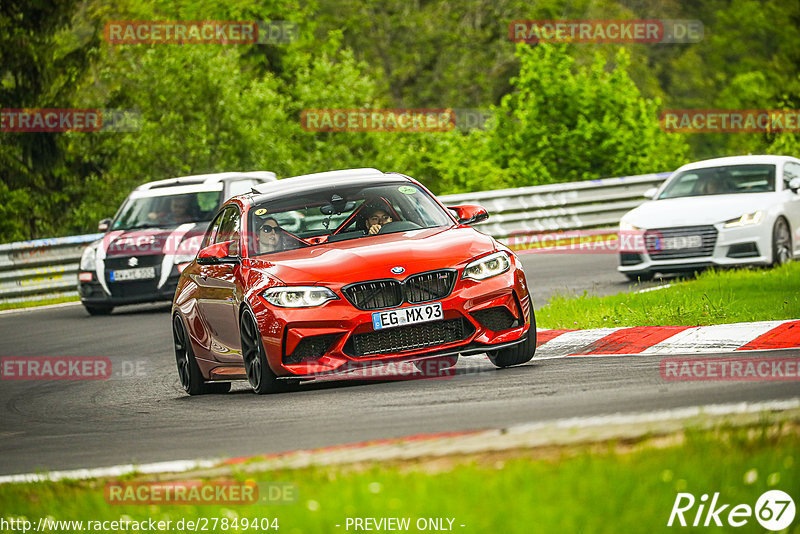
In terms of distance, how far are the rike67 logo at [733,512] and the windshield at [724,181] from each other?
41.5 feet

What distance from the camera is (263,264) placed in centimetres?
956

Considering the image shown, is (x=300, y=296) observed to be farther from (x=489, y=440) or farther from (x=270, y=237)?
(x=489, y=440)

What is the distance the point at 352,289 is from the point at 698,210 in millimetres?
8044

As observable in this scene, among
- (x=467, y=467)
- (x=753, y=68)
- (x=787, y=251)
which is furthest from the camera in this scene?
(x=753, y=68)

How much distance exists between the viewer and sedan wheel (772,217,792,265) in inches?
620

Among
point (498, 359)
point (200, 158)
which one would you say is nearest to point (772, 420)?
point (498, 359)

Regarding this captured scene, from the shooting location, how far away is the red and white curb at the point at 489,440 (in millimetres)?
5629

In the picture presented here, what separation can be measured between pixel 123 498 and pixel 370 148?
3161cm

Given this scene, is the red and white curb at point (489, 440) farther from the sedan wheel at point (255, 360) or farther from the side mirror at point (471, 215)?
the side mirror at point (471, 215)

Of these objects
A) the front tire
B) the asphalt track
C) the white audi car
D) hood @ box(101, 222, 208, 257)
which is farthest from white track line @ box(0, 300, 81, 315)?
the front tire

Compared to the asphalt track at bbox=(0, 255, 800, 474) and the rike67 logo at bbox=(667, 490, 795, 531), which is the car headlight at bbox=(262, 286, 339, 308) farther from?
the rike67 logo at bbox=(667, 490, 795, 531)

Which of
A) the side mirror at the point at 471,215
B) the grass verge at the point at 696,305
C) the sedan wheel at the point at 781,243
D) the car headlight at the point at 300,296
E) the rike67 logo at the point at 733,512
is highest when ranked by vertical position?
the side mirror at the point at 471,215

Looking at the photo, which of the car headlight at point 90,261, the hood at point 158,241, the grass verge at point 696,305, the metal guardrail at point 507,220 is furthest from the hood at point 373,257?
the metal guardrail at point 507,220

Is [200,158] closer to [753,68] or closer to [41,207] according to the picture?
[41,207]
